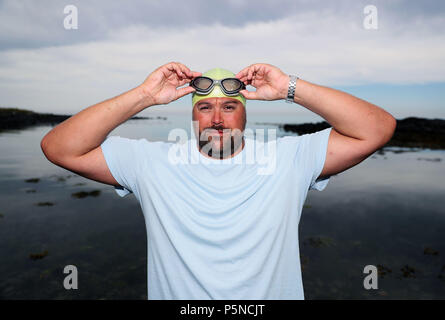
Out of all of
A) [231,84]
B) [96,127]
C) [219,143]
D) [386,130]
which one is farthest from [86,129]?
[386,130]

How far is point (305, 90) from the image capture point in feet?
9.80

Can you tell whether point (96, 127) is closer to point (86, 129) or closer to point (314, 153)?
point (86, 129)

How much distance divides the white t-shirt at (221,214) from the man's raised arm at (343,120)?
0.51 ft

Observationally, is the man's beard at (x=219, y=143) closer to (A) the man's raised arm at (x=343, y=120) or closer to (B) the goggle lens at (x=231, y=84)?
(B) the goggle lens at (x=231, y=84)

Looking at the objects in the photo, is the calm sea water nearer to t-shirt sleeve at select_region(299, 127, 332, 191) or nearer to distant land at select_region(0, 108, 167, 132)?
t-shirt sleeve at select_region(299, 127, 332, 191)

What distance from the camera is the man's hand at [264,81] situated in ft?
10.3

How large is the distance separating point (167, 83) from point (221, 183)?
1.40m

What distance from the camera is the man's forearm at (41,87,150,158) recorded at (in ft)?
9.35

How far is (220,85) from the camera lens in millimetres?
3500

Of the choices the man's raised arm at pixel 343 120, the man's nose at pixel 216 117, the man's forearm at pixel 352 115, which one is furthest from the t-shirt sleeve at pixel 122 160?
the man's forearm at pixel 352 115

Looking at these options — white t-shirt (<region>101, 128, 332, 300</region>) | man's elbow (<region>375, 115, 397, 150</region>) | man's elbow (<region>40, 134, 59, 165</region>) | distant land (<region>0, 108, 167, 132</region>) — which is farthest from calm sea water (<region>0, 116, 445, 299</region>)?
distant land (<region>0, 108, 167, 132</region>)

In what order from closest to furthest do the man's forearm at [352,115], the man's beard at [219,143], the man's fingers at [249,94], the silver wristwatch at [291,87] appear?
the man's forearm at [352,115] < the silver wristwatch at [291,87] < the man's beard at [219,143] < the man's fingers at [249,94]

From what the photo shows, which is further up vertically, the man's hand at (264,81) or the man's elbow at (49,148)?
the man's hand at (264,81)
